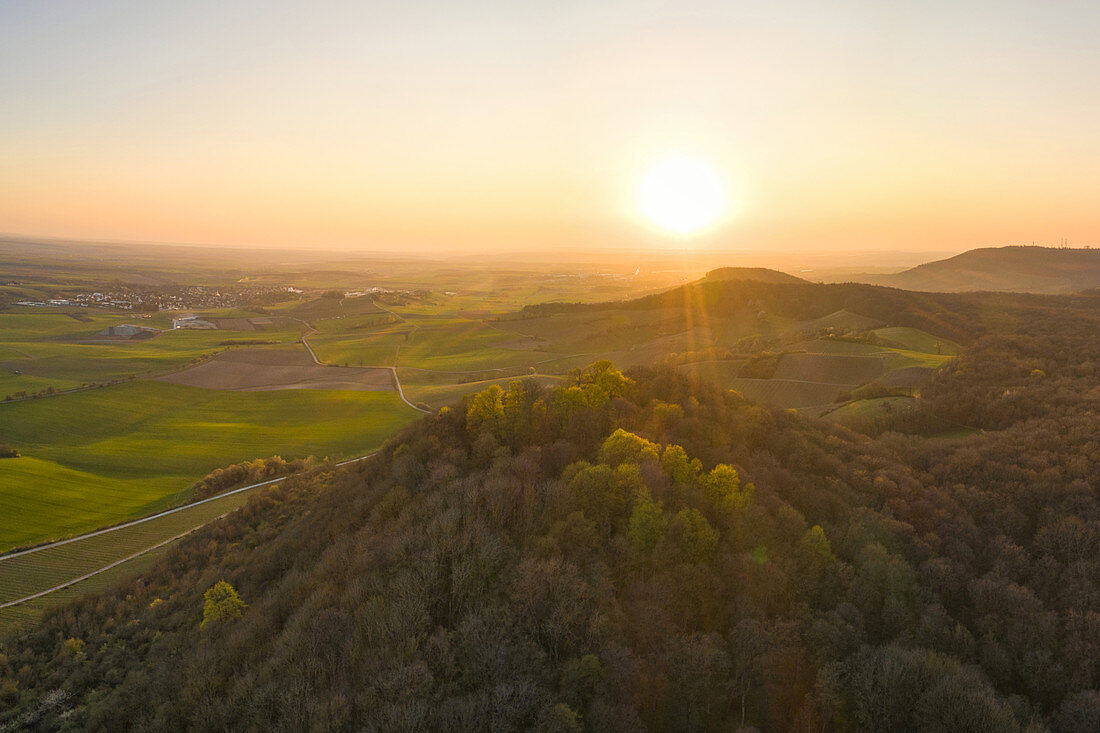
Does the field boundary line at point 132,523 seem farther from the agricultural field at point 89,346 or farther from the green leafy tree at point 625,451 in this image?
the agricultural field at point 89,346

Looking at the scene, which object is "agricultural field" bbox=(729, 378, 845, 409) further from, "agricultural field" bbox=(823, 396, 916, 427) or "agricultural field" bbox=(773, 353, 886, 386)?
"agricultural field" bbox=(823, 396, 916, 427)

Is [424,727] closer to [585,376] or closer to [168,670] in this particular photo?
[168,670]

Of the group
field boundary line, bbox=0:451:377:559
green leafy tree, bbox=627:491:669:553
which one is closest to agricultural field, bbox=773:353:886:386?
green leafy tree, bbox=627:491:669:553

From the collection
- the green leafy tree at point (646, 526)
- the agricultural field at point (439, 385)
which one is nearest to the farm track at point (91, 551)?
the agricultural field at point (439, 385)

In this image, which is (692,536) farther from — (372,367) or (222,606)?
(372,367)

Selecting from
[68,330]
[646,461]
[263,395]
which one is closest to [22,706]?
[646,461]

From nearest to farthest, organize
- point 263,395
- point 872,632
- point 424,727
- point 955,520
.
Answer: point 424,727 → point 872,632 → point 955,520 → point 263,395

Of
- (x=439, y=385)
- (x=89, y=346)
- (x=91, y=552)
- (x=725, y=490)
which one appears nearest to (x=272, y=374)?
(x=439, y=385)
